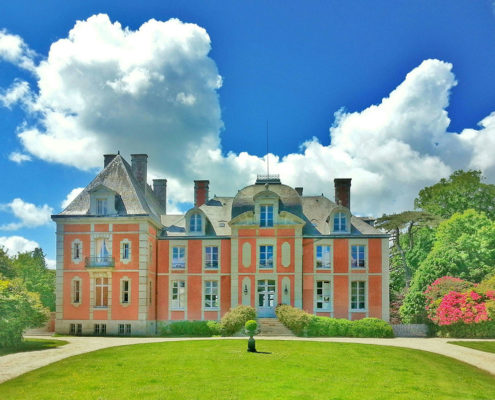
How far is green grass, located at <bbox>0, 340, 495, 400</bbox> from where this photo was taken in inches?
661

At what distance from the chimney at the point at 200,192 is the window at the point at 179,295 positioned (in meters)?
6.62

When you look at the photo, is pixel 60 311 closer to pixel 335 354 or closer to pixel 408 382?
pixel 335 354

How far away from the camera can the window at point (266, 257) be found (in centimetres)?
3778

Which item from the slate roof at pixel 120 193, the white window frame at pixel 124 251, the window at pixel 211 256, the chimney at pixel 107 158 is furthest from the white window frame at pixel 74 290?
the chimney at pixel 107 158

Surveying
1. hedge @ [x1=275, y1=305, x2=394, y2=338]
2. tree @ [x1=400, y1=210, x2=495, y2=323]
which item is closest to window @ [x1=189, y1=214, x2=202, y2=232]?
hedge @ [x1=275, y1=305, x2=394, y2=338]

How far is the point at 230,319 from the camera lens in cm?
3444

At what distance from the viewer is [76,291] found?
121ft

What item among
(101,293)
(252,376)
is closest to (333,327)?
(101,293)

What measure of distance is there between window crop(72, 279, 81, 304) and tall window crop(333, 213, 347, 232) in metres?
15.7

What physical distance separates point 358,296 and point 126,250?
14107mm

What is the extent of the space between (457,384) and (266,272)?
19603 millimetres

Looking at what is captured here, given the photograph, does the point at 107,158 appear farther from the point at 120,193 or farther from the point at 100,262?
the point at 100,262

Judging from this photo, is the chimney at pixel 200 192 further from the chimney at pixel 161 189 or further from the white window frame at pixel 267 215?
the white window frame at pixel 267 215

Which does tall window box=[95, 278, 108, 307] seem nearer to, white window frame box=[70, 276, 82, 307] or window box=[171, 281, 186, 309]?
white window frame box=[70, 276, 82, 307]
